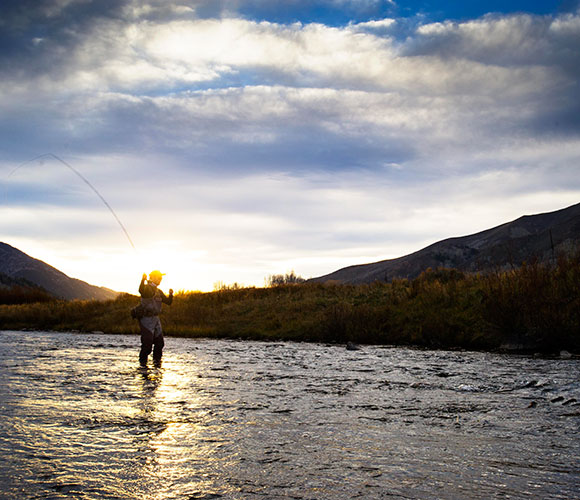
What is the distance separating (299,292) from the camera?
30.5m

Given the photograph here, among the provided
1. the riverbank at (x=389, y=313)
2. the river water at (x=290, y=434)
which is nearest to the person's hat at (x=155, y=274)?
the river water at (x=290, y=434)

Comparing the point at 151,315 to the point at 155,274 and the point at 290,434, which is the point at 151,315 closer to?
the point at 155,274

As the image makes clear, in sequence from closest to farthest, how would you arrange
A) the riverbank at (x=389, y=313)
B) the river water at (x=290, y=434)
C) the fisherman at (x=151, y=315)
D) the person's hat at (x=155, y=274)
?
1. the river water at (x=290, y=434)
2. the fisherman at (x=151, y=315)
3. the person's hat at (x=155, y=274)
4. the riverbank at (x=389, y=313)

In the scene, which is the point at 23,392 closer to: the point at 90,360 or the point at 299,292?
the point at 90,360

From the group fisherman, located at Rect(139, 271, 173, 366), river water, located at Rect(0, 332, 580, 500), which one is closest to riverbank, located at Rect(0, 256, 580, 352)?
river water, located at Rect(0, 332, 580, 500)

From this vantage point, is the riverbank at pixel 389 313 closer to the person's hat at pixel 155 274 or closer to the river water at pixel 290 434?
the river water at pixel 290 434

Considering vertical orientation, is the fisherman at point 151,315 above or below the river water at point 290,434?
above

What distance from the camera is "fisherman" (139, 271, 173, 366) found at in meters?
12.0

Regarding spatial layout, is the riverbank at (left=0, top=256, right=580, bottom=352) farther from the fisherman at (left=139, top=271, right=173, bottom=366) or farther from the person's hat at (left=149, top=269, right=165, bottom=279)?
the person's hat at (left=149, top=269, right=165, bottom=279)

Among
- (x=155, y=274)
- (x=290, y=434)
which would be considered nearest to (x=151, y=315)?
(x=155, y=274)

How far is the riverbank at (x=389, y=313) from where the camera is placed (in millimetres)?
15266

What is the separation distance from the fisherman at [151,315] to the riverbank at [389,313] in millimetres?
9339

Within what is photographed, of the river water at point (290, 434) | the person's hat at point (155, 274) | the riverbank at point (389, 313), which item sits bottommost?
the river water at point (290, 434)

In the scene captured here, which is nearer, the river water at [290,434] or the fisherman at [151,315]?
the river water at [290,434]
